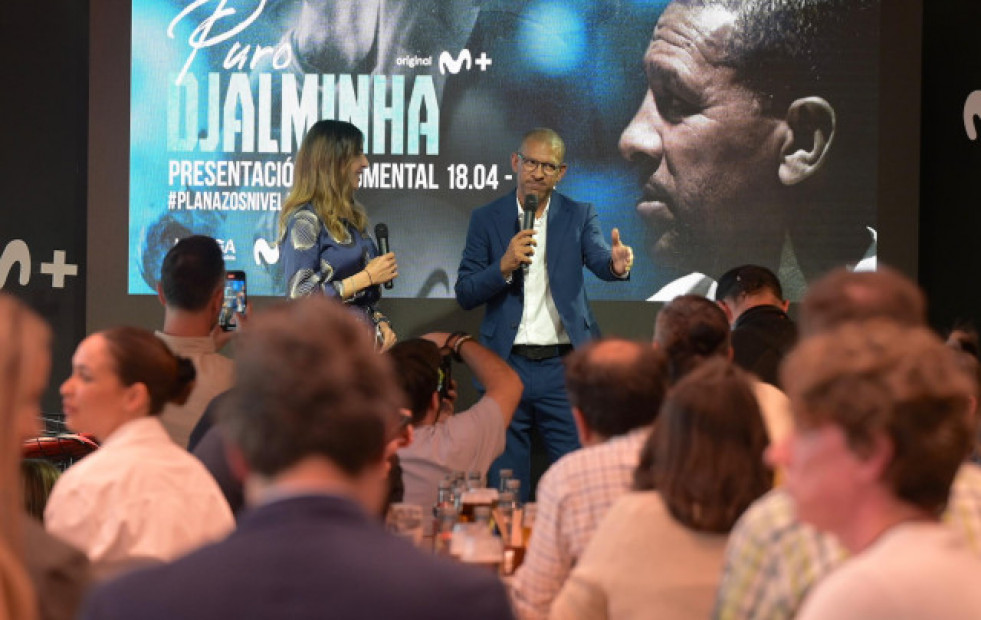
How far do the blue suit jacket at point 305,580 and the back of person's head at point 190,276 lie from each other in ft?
9.30

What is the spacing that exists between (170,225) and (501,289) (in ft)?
5.80

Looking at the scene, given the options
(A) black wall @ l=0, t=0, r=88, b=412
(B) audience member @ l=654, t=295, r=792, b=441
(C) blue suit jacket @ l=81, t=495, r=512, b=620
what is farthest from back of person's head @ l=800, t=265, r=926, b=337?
(A) black wall @ l=0, t=0, r=88, b=412

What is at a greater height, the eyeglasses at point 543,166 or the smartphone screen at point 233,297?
the eyeglasses at point 543,166

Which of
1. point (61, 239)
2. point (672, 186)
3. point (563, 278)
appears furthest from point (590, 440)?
point (61, 239)

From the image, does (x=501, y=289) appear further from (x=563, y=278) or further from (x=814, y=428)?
(x=814, y=428)

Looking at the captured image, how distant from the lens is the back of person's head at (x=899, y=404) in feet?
4.64

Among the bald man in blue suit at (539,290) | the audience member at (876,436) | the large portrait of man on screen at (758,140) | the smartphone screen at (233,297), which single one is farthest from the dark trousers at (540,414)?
the audience member at (876,436)

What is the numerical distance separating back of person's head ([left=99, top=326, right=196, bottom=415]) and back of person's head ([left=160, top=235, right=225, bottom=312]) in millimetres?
1095

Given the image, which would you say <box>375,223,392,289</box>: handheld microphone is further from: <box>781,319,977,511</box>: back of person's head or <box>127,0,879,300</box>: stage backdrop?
<box>781,319,977,511</box>: back of person's head

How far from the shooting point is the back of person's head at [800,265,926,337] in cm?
237

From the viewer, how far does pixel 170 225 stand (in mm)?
6363

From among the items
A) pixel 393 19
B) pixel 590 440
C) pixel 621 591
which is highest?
pixel 393 19

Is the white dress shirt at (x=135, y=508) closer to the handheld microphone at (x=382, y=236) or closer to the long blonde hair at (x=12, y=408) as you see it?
the long blonde hair at (x=12, y=408)

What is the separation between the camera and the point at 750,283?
15.5 feet
